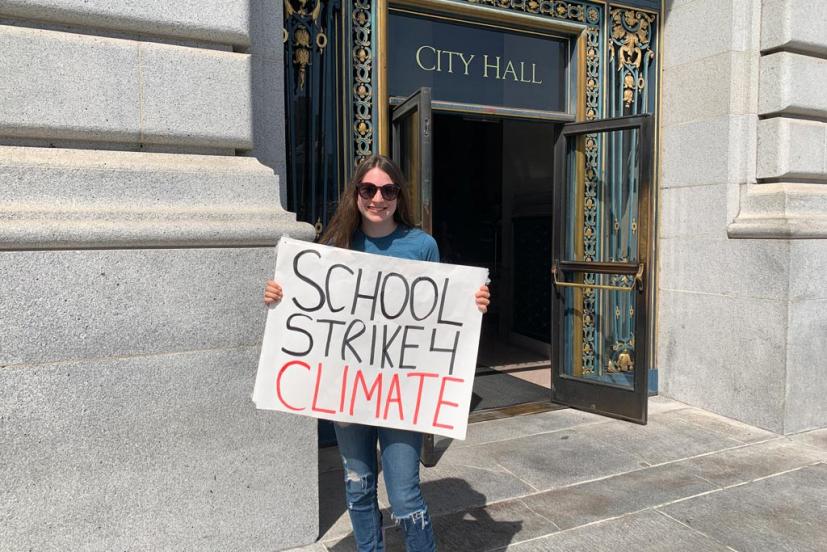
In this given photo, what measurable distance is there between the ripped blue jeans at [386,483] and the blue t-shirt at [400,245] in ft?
2.54

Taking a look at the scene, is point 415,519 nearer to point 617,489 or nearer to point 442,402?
point 442,402

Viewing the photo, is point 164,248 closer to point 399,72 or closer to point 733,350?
point 399,72

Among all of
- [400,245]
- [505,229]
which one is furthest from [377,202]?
[505,229]

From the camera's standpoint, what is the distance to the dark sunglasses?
8.64 ft

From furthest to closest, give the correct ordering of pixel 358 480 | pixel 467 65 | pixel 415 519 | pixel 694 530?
pixel 467 65, pixel 694 530, pixel 358 480, pixel 415 519

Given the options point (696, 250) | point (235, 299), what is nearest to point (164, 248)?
point (235, 299)

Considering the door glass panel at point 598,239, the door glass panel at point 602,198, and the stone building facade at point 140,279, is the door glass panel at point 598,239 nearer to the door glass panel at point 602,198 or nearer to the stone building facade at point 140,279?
the door glass panel at point 602,198

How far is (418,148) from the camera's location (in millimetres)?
4398

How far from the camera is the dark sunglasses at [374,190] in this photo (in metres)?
2.63

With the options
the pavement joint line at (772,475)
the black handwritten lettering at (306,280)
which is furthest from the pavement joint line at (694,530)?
the black handwritten lettering at (306,280)

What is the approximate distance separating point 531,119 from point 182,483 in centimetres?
430

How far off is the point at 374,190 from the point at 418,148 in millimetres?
1857

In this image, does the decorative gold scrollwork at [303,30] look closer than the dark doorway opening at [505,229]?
Yes

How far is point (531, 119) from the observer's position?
578 centimetres
